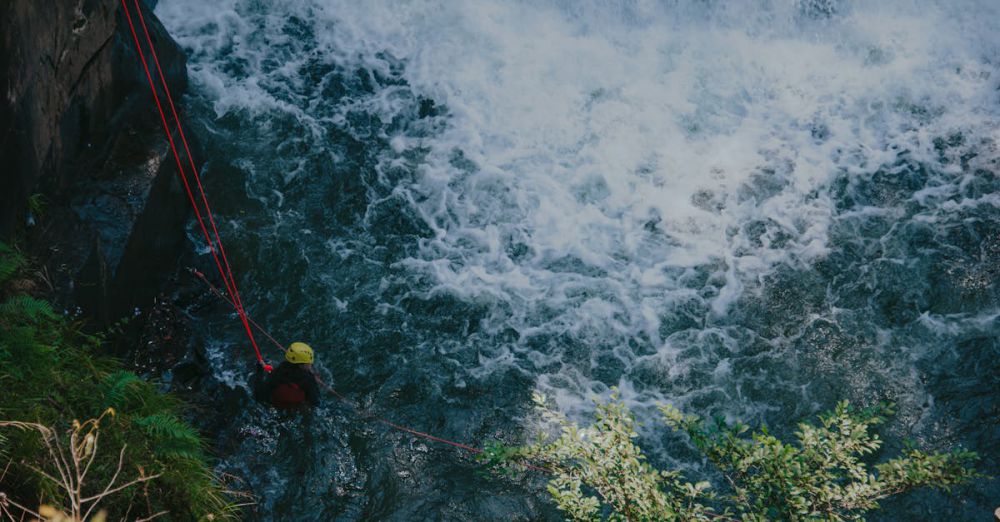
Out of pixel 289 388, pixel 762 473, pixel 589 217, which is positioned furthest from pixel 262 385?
pixel 589 217

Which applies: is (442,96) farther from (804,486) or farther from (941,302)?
(804,486)

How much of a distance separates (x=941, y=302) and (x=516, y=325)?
600cm

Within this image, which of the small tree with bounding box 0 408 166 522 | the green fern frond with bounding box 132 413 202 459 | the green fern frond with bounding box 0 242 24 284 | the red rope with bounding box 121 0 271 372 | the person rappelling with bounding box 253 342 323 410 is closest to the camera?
the small tree with bounding box 0 408 166 522

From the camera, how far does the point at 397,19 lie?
1541 cm

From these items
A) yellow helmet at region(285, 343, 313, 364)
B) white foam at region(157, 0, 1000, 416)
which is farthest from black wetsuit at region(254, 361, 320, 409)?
white foam at region(157, 0, 1000, 416)

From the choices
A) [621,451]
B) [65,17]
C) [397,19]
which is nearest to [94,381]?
[65,17]

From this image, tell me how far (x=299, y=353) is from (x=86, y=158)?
343 cm

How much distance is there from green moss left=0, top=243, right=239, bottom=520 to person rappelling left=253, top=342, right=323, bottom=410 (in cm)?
102

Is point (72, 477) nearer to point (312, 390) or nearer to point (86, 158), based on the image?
point (312, 390)

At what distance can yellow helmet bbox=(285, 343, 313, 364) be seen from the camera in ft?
26.7

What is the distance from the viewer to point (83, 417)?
21.5 ft

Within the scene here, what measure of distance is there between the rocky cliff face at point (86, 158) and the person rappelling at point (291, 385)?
1855 mm

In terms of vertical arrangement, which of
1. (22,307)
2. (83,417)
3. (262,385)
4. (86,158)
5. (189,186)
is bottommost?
(262,385)

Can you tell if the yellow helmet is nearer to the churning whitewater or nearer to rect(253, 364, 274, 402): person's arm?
rect(253, 364, 274, 402): person's arm
